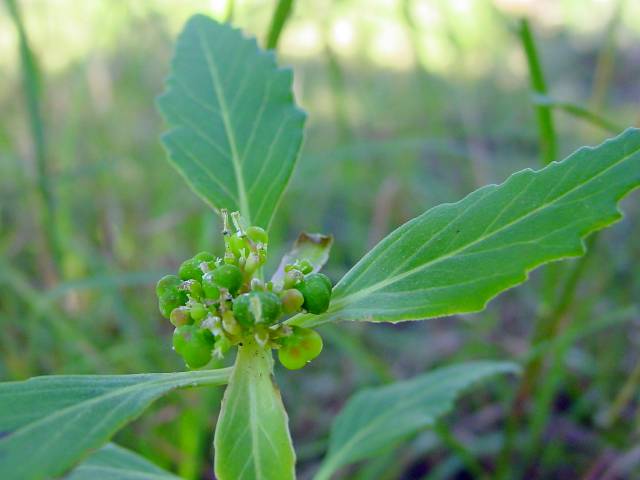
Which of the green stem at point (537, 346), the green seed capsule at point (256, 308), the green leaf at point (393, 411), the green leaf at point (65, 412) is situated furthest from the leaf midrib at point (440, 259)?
the green stem at point (537, 346)

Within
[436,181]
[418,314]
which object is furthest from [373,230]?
[418,314]

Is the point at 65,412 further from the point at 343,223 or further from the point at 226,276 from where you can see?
the point at 343,223

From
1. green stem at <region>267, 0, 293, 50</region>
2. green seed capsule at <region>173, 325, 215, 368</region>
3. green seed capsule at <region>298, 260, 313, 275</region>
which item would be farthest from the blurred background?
green seed capsule at <region>173, 325, 215, 368</region>

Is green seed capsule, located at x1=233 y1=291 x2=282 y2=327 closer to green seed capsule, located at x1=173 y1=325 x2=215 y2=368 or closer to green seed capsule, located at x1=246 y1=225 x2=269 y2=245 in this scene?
green seed capsule, located at x1=173 y1=325 x2=215 y2=368

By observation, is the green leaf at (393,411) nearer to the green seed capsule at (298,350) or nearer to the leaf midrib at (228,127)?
the green seed capsule at (298,350)

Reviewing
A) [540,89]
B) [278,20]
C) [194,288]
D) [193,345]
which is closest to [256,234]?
[194,288]

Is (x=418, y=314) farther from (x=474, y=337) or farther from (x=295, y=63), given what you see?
(x=295, y=63)
